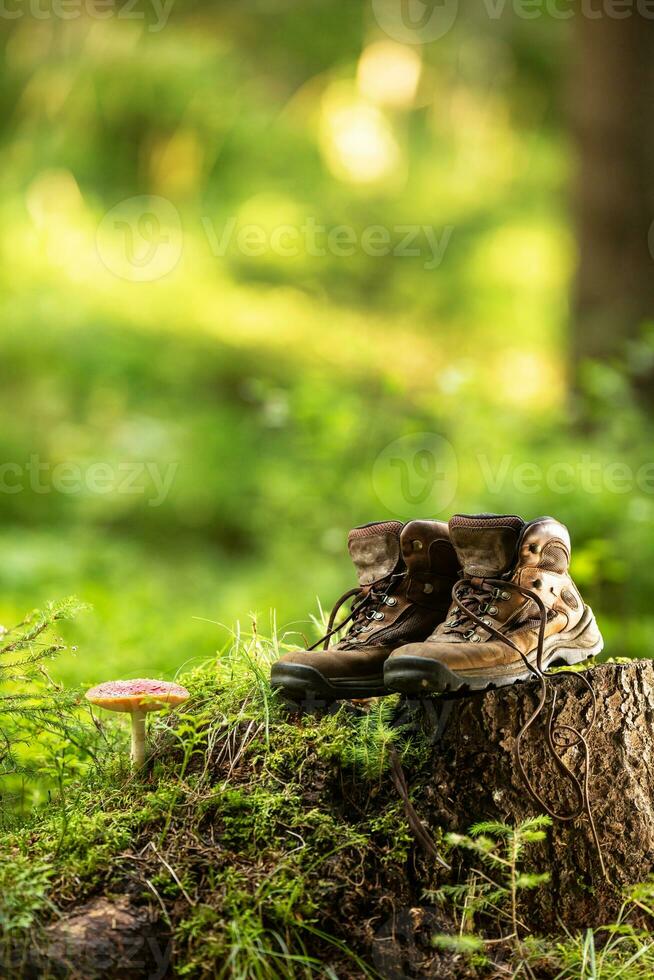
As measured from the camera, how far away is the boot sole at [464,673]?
2.22m

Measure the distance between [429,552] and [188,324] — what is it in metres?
7.53

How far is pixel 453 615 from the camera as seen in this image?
249 cm

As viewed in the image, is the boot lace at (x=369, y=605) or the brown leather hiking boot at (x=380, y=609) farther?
the boot lace at (x=369, y=605)

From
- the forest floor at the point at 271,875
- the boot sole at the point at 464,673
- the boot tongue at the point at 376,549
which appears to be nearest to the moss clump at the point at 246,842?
the forest floor at the point at 271,875

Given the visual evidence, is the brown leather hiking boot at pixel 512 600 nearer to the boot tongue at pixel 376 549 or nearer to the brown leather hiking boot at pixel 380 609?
the brown leather hiking boot at pixel 380 609

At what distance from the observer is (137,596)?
6789mm

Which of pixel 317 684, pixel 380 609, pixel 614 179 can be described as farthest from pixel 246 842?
pixel 614 179

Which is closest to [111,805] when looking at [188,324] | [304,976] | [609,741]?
[304,976]

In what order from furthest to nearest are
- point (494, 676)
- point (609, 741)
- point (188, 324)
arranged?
1. point (188, 324)
2. point (609, 741)
3. point (494, 676)

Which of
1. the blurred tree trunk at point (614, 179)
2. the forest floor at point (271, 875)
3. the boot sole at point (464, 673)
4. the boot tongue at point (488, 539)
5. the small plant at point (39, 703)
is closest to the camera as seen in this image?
the forest floor at point (271, 875)

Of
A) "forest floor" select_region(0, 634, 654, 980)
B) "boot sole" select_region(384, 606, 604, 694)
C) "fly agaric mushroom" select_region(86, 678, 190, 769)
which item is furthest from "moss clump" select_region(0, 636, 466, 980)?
"boot sole" select_region(384, 606, 604, 694)

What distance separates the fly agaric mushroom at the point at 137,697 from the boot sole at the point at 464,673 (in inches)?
21.6

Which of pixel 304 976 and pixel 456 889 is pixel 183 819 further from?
pixel 456 889

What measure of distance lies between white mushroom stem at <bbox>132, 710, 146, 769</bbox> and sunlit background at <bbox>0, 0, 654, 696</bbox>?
393cm
